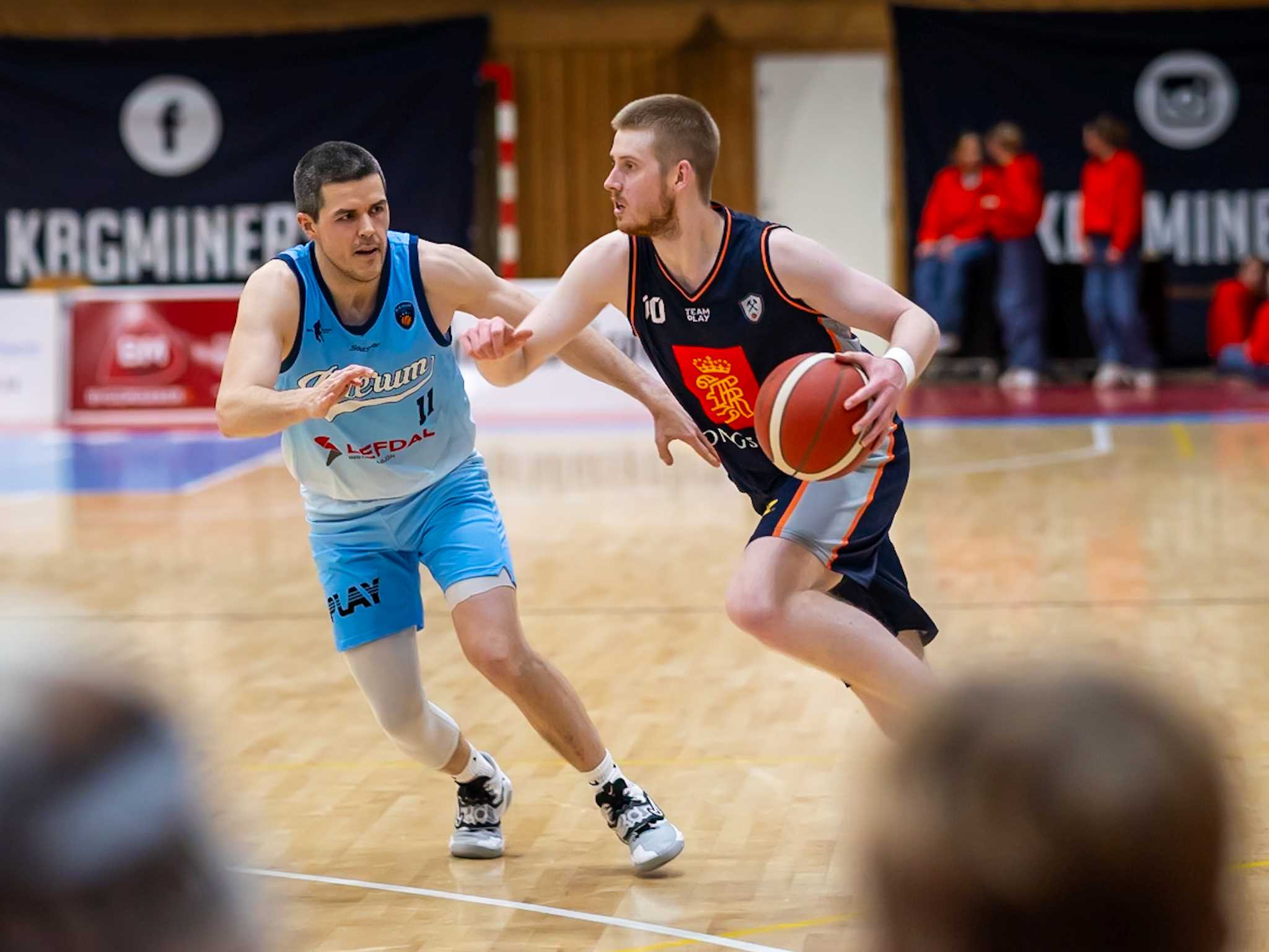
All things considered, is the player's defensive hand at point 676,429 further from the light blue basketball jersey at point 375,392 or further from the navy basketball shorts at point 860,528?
the light blue basketball jersey at point 375,392

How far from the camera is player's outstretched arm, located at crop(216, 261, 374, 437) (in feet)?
12.4

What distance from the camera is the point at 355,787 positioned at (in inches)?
198

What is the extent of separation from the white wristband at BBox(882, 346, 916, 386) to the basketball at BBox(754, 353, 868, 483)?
0.10 m

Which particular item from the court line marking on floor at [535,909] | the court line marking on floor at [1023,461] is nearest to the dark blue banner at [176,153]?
the court line marking on floor at [1023,461]

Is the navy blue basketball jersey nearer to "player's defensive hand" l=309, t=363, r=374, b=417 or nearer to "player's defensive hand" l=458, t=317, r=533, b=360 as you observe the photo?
"player's defensive hand" l=458, t=317, r=533, b=360

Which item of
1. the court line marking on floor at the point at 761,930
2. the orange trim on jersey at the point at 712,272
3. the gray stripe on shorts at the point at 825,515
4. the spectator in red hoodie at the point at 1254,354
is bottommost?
the court line marking on floor at the point at 761,930

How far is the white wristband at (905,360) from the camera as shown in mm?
3863

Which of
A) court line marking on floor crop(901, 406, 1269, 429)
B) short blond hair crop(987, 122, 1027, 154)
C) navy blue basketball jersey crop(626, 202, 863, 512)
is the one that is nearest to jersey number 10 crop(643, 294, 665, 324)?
navy blue basketball jersey crop(626, 202, 863, 512)

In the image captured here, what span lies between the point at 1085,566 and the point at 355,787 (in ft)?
13.7

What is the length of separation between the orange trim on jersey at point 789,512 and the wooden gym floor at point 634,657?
647 mm

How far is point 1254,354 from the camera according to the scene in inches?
654

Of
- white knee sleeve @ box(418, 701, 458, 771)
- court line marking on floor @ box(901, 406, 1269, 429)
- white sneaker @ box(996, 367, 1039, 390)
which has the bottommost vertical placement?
→ white knee sleeve @ box(418, 701, 458, 771)

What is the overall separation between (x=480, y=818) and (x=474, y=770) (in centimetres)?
12

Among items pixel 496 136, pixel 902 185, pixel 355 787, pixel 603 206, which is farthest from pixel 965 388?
pixel 355 787
